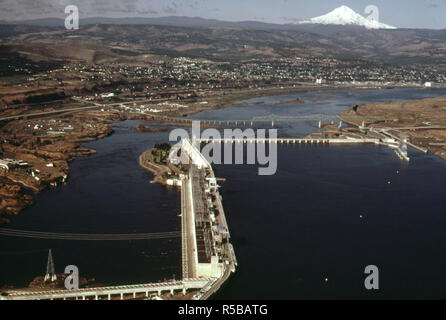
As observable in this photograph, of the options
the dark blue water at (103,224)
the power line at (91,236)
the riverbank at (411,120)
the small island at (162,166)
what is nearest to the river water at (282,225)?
the dark blue water at (103,224)

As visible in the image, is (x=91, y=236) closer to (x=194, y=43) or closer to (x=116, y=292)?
(x=116, y=292)

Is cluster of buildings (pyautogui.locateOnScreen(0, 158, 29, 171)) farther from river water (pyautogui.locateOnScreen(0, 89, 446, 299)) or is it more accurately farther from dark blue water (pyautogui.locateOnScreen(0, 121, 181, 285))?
river water (pyautogui.locateOnScreen(0, 89, 446, 299))

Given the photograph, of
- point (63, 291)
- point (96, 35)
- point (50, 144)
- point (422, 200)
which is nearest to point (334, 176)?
point (422, 200)

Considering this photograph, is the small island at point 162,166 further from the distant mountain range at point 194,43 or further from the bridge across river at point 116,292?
the distant mountain range at point 194,43

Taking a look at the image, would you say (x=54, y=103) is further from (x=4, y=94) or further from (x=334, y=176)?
(x=334, y=176)

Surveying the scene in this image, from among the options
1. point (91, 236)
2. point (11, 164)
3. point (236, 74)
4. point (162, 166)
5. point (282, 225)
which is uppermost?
point (236, 74)

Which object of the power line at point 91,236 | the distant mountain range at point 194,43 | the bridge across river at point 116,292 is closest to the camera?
the bridge across river at point 116,292

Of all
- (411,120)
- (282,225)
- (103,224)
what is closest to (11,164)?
(103,224)

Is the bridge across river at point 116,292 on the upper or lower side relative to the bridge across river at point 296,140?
lower
